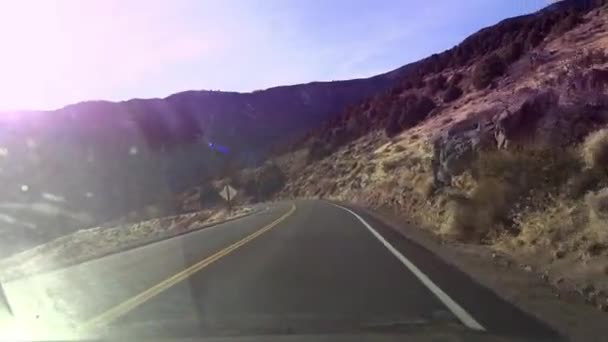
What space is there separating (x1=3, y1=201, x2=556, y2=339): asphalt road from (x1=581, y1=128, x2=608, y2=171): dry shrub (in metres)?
4.35

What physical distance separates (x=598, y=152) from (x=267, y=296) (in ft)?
31.8

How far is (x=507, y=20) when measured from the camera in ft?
337

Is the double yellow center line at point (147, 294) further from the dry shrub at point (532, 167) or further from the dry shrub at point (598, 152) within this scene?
the dry shrub at point (598, 152)

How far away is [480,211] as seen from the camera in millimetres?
18953

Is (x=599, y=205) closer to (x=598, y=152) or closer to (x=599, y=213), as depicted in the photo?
(x=599, y=213)

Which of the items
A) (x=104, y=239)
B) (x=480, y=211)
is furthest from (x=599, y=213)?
(x=104, y=239)

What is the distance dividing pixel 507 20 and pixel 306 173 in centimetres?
3550

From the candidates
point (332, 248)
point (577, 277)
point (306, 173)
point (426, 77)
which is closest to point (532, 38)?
point (426, 77)

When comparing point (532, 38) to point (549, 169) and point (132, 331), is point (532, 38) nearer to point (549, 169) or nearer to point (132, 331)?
point (549, 169)

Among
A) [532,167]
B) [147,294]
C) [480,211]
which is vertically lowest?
[480,211]

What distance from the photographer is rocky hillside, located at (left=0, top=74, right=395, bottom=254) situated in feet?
243

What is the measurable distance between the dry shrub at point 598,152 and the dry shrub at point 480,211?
2278 mm

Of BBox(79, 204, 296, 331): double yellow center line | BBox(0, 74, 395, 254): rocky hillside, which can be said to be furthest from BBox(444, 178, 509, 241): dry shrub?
BBox(0, 74, 395, 254): rocky hillside

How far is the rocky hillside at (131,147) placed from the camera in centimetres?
7419
